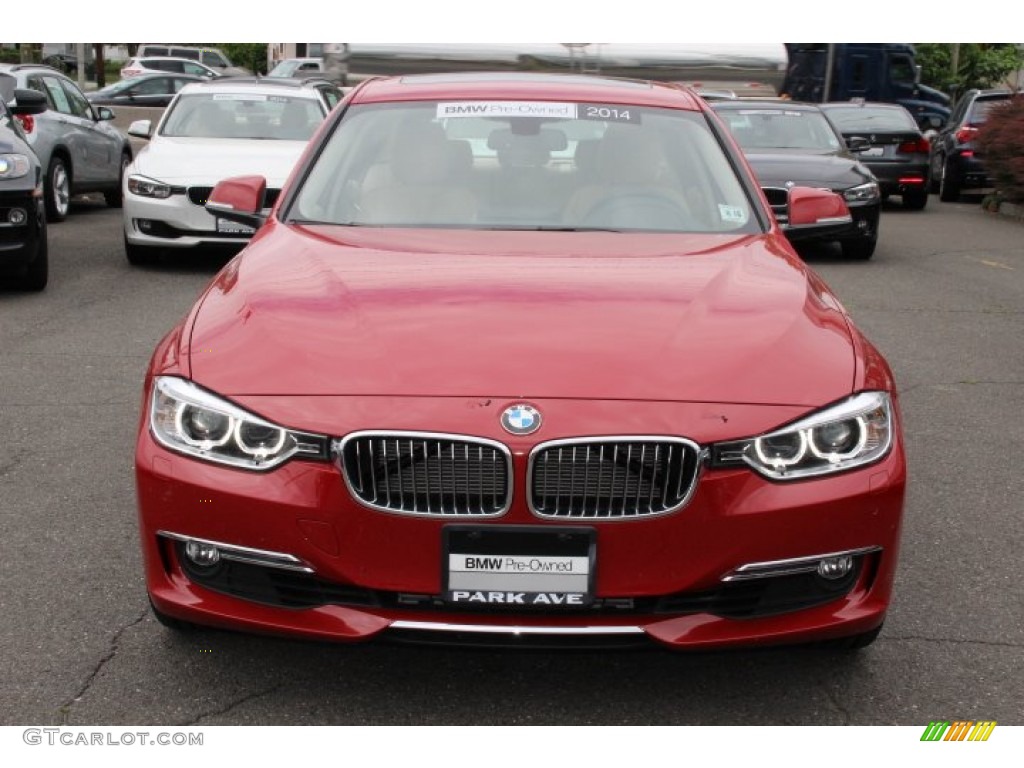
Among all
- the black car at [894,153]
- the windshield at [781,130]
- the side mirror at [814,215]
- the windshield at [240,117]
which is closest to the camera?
the side mirror at [814,215]

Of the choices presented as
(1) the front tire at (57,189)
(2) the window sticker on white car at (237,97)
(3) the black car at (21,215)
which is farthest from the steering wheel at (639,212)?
(1) the front tire at (57,189)

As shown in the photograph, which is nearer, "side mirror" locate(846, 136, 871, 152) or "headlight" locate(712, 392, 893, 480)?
"headlight" locate(712, 392, 893, 480)

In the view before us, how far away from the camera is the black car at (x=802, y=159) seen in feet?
44.0

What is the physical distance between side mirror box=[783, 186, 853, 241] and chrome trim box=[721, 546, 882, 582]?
215 cm

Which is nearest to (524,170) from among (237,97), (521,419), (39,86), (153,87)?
(521,419)

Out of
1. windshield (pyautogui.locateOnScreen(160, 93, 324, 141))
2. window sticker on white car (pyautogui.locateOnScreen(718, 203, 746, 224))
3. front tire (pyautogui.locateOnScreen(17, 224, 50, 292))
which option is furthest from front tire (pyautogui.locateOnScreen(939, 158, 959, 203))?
window sticker on white car (pyautogui.locateOnScreen(718, 203, 746, 224))

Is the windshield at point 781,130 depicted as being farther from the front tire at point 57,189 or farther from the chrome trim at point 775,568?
the chrome trim at point 775,568

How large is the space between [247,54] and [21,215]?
59.0 meters

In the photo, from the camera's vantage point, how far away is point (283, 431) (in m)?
3.34

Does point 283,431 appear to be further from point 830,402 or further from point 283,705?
point 830,402

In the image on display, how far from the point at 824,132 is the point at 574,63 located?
4.14m

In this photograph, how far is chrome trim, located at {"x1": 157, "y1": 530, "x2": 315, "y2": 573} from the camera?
3348 millimetres

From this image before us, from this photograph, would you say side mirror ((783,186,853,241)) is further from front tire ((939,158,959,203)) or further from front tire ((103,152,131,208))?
front tire ((939,158,959,203))

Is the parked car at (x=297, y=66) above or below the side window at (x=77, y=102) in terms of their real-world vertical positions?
below
